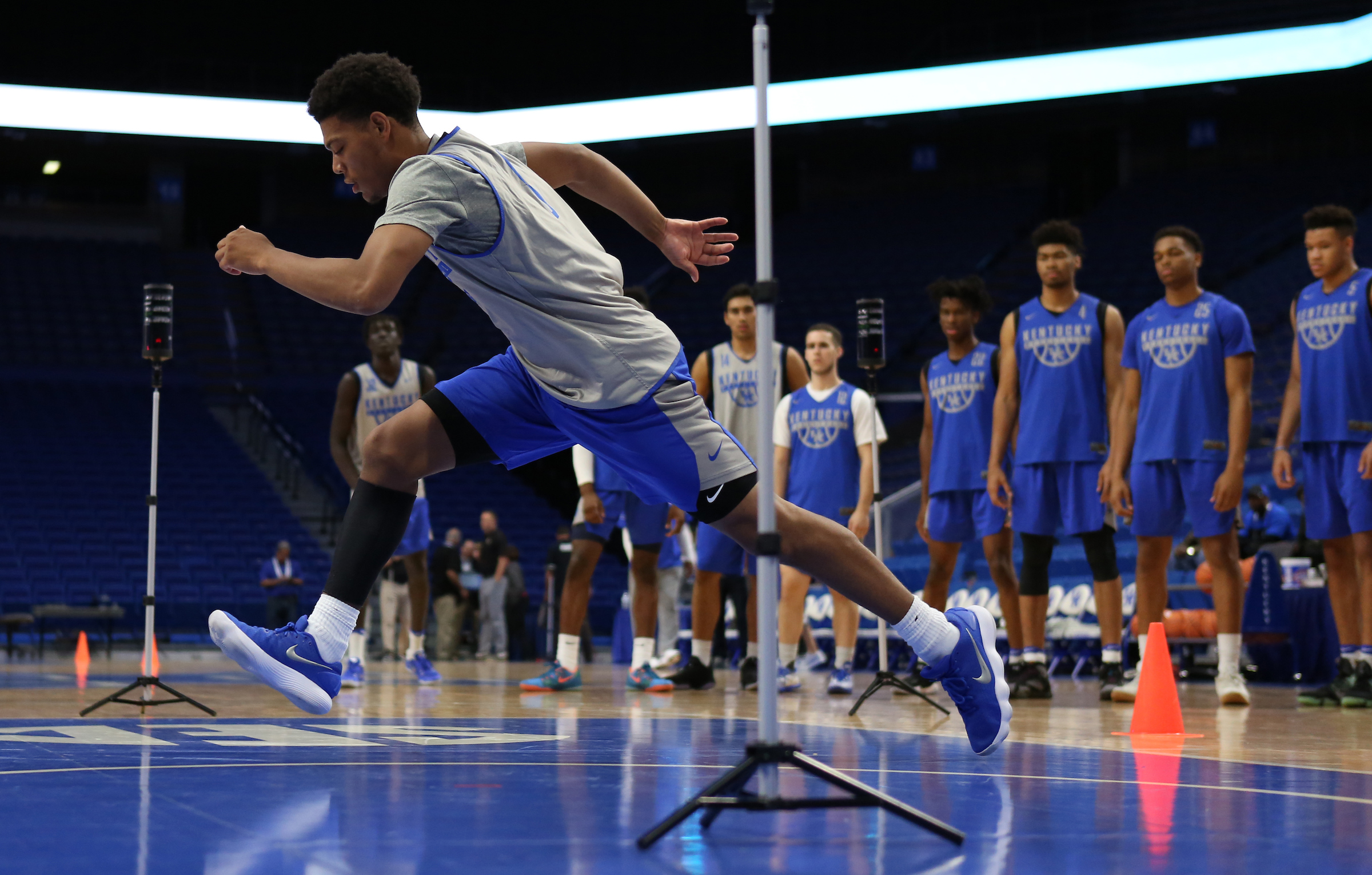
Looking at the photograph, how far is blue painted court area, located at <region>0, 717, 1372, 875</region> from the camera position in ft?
6.66

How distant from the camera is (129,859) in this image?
1.99 m

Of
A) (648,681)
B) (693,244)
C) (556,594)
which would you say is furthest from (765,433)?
(556,594)

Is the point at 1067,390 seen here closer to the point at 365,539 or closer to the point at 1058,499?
the point at 1058,499

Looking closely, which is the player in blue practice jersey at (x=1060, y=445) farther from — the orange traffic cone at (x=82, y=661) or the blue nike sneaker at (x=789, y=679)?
the orange traffic cone at (x=82, y=661)

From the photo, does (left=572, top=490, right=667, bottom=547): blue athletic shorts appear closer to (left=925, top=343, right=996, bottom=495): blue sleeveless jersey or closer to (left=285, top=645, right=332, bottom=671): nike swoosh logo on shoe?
(left=925, top=343, right=996, bottom=495): blue sleeveless jersey

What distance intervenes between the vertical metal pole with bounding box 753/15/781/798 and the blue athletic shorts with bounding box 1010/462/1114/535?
4.34 meters

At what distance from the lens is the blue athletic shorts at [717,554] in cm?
709

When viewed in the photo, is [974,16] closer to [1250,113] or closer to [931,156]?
[931,156]

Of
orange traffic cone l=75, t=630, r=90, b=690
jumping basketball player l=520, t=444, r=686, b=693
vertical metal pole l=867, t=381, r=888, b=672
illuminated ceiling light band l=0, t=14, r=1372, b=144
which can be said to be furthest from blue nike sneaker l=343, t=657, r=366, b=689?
illuminated ceiling light band l=0, t=14, r=1372, b=144

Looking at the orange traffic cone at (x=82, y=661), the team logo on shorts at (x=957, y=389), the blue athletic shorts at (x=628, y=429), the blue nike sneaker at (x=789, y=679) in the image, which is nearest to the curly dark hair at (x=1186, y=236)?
the team logo on shorts at (x=957, y=389)

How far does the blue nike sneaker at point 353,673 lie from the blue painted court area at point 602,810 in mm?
3253

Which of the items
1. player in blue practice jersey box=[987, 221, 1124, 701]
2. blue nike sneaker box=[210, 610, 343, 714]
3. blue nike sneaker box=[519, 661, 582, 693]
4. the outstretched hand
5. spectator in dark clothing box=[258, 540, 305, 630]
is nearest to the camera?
blue nike sneaker box=[210, 610, 343, 714]

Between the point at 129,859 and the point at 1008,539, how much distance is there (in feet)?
17.5

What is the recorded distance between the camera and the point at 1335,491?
5988mm
